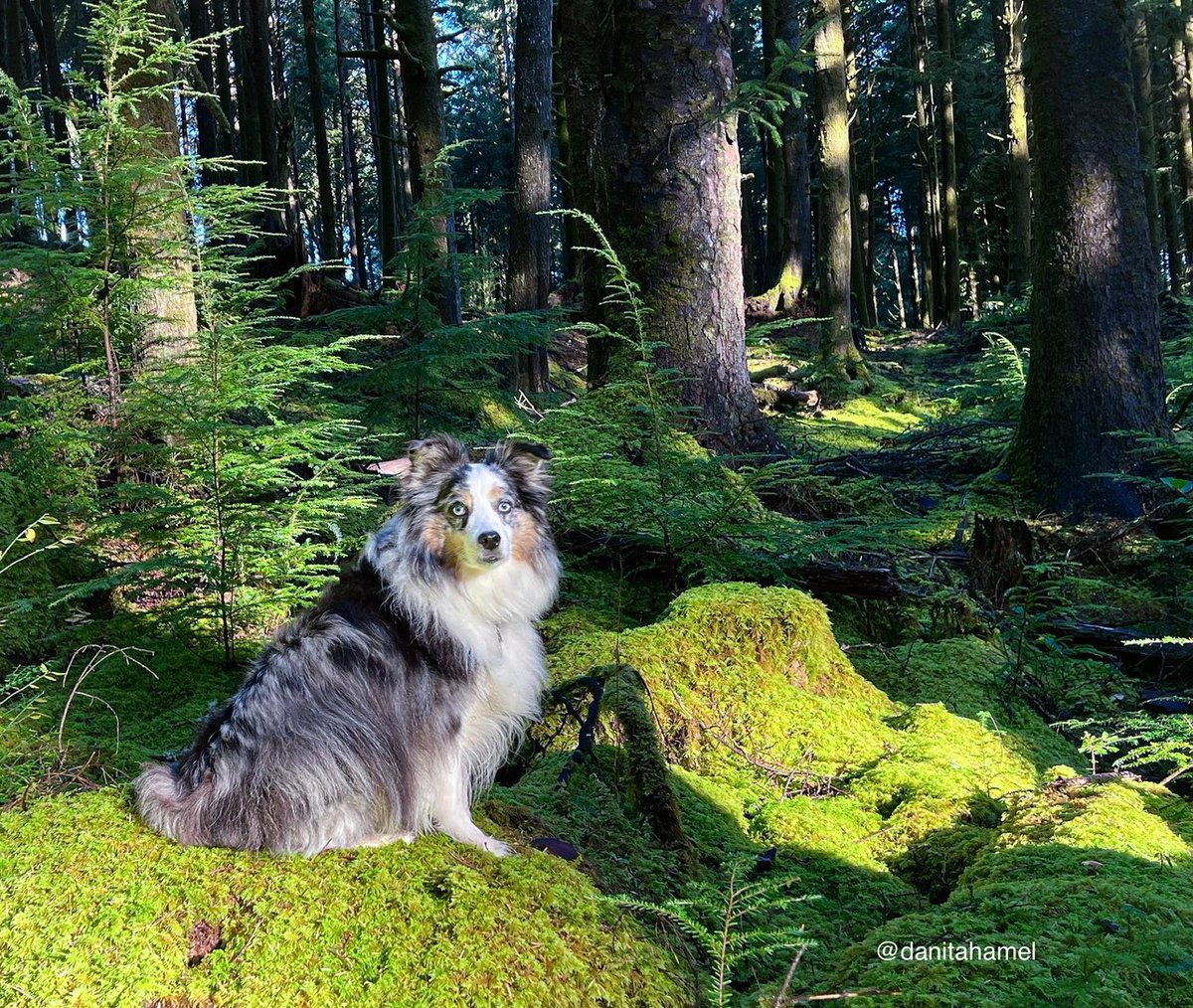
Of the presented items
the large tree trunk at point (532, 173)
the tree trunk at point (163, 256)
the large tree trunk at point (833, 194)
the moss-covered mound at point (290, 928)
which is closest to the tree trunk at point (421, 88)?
the large tree trunk at point (532, 173)

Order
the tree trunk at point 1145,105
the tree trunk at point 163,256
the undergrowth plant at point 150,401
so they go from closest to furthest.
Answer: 1. the undergrowth plant at point 150,401
2. the tree trunk at point 163,256
3. the tree trunk at point 1145,105

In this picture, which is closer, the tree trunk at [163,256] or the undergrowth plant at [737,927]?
the undergrowth plant at [737,927]

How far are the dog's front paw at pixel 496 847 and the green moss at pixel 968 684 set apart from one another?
271 centimetres

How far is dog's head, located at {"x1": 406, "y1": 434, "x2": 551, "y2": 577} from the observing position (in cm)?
327

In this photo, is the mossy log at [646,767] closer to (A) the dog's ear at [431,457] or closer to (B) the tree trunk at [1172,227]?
(A) the dog's ear at [431,457]

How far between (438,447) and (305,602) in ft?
7.02

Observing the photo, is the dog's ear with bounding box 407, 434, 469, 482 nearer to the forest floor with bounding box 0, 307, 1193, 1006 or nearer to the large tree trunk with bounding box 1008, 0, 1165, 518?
the forest floor with bounding box 0, 307, 1193, 1006

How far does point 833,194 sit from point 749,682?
562 inches

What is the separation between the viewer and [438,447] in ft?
11.6

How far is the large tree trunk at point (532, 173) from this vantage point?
13.3 m

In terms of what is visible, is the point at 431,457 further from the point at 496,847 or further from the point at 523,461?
the point at 496,847

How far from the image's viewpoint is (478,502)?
11.0 ft

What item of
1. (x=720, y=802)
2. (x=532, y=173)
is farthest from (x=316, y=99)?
(x=720, y=802)

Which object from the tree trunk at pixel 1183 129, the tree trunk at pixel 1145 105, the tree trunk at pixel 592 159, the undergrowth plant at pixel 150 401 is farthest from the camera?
the tree trunk at pixel 1183 129
